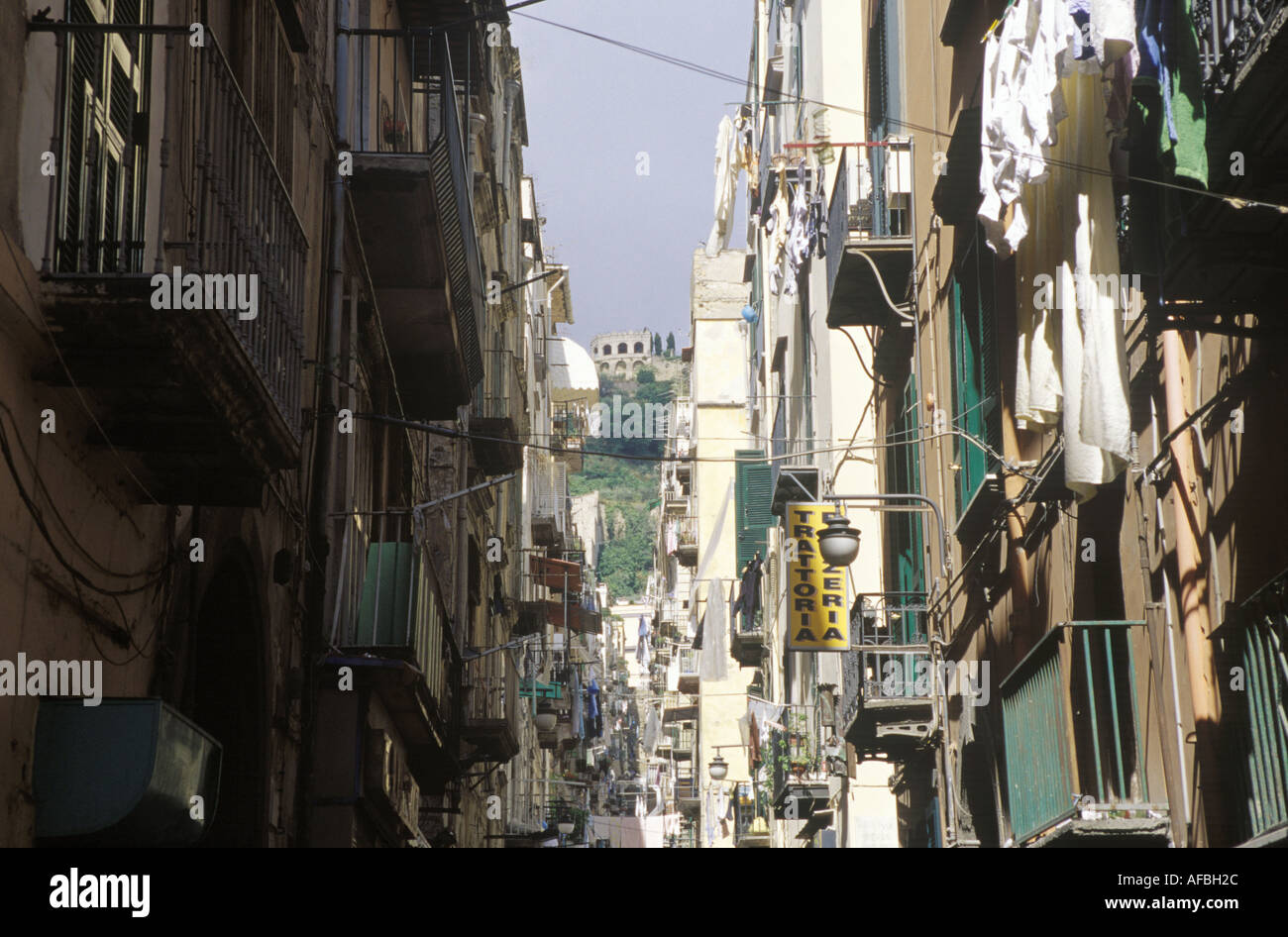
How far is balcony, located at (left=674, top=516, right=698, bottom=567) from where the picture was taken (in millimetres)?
50844

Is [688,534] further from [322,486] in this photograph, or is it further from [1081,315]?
[1081,315]

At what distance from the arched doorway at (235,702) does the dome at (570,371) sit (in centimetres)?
3380

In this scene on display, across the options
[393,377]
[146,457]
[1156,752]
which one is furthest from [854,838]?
[146,457]

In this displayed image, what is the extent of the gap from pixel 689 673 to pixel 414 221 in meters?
44.5

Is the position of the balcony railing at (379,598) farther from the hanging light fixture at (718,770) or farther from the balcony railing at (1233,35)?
the hanging light fixture at (718,770)

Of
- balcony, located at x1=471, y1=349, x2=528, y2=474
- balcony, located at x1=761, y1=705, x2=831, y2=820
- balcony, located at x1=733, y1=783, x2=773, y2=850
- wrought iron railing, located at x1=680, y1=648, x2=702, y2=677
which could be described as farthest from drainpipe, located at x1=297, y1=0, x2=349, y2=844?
wrought iron railing, located at x1=680, y1=648, x2=702, y2=677

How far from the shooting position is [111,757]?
6348mm

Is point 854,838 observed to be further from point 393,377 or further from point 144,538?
point 144,538

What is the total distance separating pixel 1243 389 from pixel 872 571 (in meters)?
13.2

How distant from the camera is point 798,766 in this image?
2503 cm

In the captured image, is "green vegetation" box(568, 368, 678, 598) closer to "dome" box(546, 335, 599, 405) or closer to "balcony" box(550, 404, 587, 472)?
"balcony" box(550, 404, 587, 472)

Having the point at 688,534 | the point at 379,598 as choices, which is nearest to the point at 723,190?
the point at 688,534
